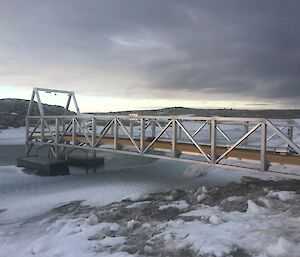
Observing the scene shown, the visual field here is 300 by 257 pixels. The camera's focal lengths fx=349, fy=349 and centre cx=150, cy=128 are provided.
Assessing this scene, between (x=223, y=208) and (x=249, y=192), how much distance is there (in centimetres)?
189

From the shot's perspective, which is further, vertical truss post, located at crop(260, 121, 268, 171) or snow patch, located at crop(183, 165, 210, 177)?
snow patch, located at crop(183, 165, 210, 177)

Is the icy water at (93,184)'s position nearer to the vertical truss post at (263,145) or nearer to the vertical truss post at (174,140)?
the vertical truss post at (174,140)

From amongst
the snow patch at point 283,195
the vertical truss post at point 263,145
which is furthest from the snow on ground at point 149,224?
the vertical truss post at point 263,145

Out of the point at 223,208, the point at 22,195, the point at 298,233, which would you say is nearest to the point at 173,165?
the point at 22,195

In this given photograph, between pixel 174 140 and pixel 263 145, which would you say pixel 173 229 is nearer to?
pixel 263 145

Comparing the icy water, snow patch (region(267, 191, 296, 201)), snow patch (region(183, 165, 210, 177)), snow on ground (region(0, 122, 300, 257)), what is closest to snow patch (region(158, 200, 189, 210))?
snow on ground (region(0, 122, 300, 257))

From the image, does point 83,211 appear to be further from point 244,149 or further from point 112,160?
point 112,160

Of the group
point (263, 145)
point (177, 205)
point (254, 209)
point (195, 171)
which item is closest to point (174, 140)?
point (177, 205)

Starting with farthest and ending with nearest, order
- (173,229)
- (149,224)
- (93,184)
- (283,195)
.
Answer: (93,184) < (283,195) < (149,224) < (173,229)

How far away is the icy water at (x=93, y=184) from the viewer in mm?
13141

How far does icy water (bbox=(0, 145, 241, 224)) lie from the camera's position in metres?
13.1

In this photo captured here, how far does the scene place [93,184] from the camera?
54.7 feet

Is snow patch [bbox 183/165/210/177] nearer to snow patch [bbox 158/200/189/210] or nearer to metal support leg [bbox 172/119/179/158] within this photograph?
metal support leg [bbox 172/119/179/158]

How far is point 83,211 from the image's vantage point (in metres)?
11.8
